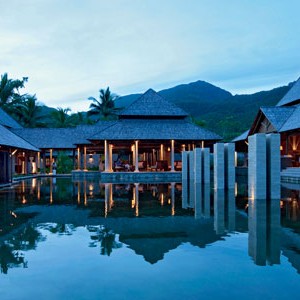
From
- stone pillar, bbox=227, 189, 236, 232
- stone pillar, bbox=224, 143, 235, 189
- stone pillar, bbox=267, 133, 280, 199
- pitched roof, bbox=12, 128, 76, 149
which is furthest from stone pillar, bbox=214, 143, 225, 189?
pitched roof, bbox=12, 128, 76, 149

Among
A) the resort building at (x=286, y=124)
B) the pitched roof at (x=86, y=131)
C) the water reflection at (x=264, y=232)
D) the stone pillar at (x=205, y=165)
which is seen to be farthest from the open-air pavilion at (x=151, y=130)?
the water reflection at (x=264, y=232)

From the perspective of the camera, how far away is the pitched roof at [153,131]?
26.2 metres

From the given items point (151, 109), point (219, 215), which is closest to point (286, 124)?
point (151, 109)

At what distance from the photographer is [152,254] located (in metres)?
5.43

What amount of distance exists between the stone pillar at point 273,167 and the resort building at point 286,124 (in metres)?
12.9

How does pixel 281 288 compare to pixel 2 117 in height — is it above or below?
below

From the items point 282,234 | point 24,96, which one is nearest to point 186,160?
point 282,234

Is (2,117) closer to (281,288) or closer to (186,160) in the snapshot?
(186,160)

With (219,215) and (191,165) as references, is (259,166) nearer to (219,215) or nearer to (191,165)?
(219,215)

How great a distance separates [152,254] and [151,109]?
2350cm

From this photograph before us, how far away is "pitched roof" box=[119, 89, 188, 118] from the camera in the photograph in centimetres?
2814

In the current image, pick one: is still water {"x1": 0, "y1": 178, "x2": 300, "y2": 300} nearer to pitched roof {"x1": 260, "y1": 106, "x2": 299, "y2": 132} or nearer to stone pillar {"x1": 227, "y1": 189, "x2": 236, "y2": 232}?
stone pillar {"x1": 227, "y1": 189, "x2": 236, "y2": 232}

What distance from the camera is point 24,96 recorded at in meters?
48.0

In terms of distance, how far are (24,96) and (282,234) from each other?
46.2 m
